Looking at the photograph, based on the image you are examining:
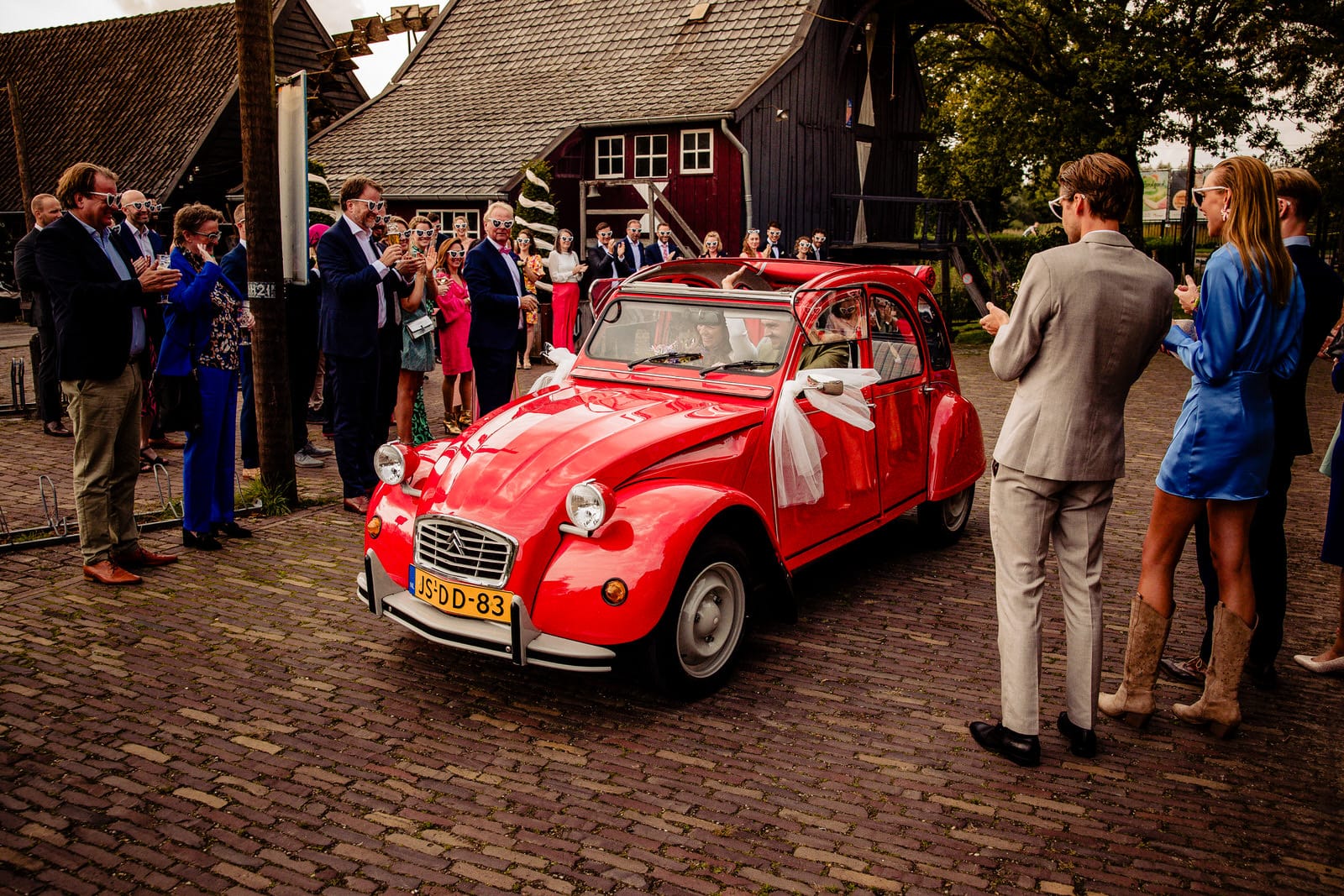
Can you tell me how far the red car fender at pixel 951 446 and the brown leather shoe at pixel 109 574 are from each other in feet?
15.7

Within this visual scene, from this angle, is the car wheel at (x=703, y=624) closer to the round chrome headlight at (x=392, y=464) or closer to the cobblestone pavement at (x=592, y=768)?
the cobblestone pavement at (x=592, y=768)

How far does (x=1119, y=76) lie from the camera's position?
26.3m

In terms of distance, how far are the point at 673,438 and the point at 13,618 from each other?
11.9ft

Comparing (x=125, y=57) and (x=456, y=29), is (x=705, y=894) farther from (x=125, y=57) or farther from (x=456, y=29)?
(x=125, y=57)

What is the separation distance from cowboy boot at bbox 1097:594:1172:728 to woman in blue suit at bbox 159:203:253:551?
5297 mm

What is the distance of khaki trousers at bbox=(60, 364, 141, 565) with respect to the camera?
5.65m

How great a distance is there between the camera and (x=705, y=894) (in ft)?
10.6

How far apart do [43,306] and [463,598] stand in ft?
20.4

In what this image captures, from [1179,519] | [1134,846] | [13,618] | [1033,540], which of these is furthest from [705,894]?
[13,618]

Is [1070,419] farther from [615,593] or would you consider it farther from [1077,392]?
[615,593]

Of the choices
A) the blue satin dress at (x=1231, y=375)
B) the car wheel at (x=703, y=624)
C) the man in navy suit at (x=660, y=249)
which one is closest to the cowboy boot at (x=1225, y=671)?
the blue satin dress at (x=1231, y=375)

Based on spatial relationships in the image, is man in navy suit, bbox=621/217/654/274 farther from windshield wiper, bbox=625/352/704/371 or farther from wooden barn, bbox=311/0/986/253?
windshield wiper, bbox=625/352/704/371

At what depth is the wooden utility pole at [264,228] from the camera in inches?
289

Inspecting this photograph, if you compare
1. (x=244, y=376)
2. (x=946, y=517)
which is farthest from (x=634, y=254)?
(x=946, y=517)
